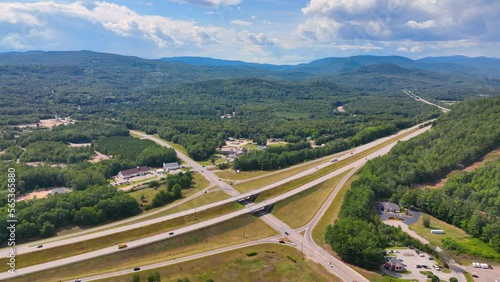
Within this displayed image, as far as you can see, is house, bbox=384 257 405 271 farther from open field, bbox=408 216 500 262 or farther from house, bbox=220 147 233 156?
house, bbox=220 147 233 156

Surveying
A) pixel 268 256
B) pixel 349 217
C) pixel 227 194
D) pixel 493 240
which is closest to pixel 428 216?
pixel 493 240

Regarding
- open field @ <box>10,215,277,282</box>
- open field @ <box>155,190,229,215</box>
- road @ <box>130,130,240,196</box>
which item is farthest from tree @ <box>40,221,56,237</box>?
road @ <box>130,130,240,196</box>

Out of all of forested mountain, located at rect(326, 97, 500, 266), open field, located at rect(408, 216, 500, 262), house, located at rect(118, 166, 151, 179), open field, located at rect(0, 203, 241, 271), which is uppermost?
forested mountain, located at rect(326, 97, 500, 266)

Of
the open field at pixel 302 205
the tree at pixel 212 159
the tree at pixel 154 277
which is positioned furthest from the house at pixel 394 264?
the tree at pixel 212 159

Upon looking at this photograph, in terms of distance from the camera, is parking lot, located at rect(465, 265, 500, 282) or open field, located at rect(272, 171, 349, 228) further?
open field, located at rect(272, 171, 349, 228)

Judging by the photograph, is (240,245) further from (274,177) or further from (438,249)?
(274,177)

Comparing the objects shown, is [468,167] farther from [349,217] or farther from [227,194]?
[227,194]
